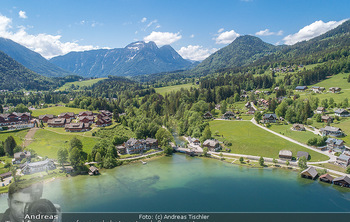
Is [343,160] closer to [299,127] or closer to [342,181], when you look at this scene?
[342,181]

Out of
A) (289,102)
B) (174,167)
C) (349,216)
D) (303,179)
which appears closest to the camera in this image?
(349,216)

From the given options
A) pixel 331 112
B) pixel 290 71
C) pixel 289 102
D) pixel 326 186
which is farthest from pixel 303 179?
pixel 290 71

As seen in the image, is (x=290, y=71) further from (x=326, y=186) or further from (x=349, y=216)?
(x=349, y=216)

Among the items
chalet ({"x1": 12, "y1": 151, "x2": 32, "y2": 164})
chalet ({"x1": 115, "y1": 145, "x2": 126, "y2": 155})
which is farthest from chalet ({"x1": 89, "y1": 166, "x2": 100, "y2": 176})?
chalet ({"x1": 12, "y1": 151, "x2": 32, "y2": 164})

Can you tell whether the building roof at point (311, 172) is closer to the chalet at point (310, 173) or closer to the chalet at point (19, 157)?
the chalet at point (310, 173)

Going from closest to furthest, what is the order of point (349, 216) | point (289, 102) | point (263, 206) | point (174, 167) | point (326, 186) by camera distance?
point (349, 216), point (263, 206), point (326, 186), point (174, 167), point (289, 102)

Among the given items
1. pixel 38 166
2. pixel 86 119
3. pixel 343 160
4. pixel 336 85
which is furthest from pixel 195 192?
pixel 336 85

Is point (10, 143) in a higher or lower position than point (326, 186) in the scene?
higher

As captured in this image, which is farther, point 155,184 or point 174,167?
point 174,167
